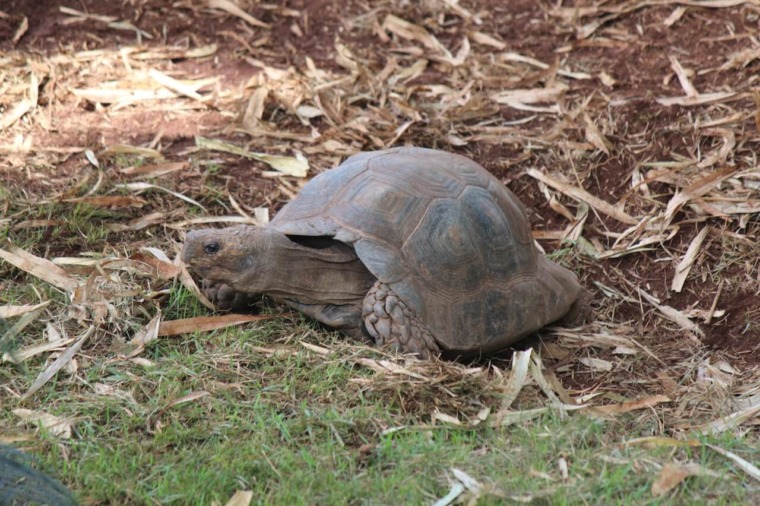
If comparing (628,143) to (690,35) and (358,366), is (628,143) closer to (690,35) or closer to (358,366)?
(690,35)

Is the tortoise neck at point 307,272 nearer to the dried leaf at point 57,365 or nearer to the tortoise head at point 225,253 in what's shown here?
the tortoise head at point 225,253

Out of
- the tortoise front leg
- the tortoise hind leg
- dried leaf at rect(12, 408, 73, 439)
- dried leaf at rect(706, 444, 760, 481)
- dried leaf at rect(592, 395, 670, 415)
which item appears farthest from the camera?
the tortoise front leg

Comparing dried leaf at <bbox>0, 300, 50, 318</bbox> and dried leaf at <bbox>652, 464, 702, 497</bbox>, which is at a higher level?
dried leaf at <bbox>652, 464, 702, 497</bbox>

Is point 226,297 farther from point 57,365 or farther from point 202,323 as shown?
point 57,365

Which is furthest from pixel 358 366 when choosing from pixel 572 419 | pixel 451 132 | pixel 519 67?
pixel 519 67

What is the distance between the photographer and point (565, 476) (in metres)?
3.39

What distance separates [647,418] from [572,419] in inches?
16.3

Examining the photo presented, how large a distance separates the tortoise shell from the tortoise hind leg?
4 cm

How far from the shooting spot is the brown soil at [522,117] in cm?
529

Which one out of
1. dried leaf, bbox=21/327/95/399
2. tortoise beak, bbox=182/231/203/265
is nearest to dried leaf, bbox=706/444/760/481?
tortoise beak, bbox=182/231/203/265

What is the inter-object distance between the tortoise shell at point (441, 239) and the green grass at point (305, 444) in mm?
464

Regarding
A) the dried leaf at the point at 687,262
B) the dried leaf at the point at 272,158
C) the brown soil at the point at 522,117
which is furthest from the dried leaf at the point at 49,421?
the dried leaf at the point at 687,262

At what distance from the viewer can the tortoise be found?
444cm

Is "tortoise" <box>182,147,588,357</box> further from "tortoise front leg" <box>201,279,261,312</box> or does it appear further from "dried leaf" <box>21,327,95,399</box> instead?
"dried leaf" <box>21,327,95,399</box>
